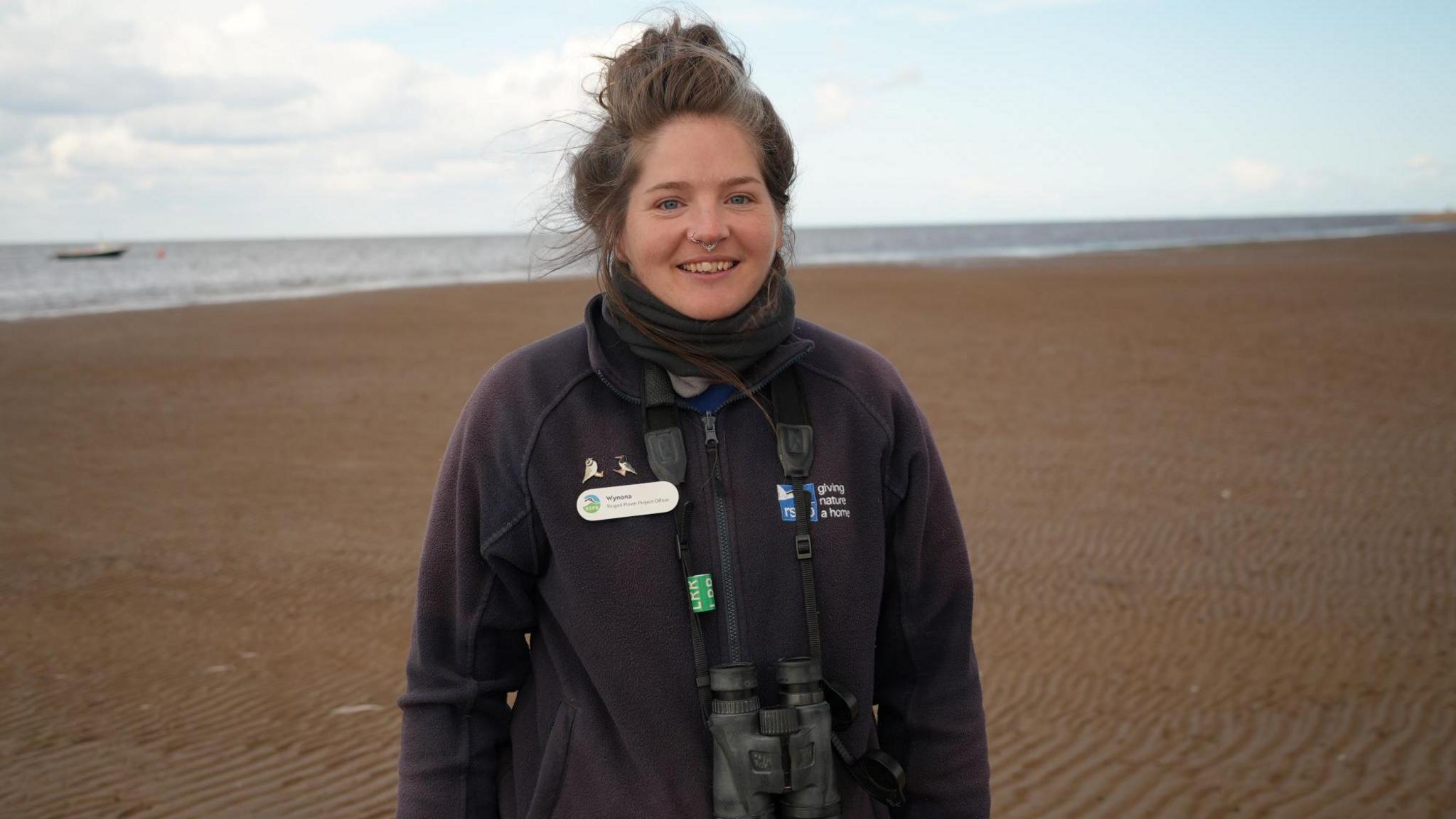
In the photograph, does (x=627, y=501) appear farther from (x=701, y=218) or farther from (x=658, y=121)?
(x=658, y=121)

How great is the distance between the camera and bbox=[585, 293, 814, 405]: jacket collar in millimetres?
1884

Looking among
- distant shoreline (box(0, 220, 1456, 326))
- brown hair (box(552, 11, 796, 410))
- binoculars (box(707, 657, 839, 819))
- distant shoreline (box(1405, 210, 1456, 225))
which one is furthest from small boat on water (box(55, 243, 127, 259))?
distant shoreline (box(1405, 210, 1456, 225))

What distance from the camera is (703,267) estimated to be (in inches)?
73.4

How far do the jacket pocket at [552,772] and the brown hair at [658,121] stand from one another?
0.67 meters

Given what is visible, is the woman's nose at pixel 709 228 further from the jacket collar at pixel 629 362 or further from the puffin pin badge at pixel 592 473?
the puffin pin badge at pixel 592 473

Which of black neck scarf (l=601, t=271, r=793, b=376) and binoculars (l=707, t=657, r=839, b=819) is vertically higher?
black neck scarf (l=601, t=271, r=793, b=376)

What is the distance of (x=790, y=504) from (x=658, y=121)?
70cm

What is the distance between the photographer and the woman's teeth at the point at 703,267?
73.4 inches

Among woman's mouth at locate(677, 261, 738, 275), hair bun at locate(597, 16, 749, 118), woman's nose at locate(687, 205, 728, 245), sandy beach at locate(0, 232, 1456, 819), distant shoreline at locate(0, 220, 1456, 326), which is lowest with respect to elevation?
sandy beach at locate(0, 232, 1456, 819)

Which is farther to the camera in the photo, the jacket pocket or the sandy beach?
the sandy beach

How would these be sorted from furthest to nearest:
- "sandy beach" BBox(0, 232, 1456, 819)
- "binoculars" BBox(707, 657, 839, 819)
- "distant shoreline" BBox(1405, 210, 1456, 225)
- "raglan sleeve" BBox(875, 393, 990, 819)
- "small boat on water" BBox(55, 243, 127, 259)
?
"distant shoreline" BBox(1405, 210, 1456, 225) < "small boat on water" BBox(55, 243, 127, 259) < "sandy beach" BBox(0, 232, 1456, 819) < "raglan sleeve" BBox(875, 393, 990, 819) < "binoculars" BBox(707, 657, 839, 819)

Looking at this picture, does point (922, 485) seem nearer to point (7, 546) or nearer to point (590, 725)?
point (590, 725)

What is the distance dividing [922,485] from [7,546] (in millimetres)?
9030

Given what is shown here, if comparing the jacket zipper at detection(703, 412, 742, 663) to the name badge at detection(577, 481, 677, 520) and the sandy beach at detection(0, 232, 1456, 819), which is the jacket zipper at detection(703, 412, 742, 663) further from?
the sandy beach at detection(0, 232, 1456, 819)
